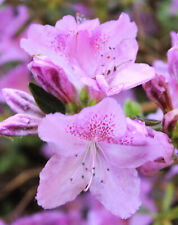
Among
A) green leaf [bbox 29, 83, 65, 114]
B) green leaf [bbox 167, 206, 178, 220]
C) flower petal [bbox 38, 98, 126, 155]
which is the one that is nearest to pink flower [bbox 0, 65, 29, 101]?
green leaf [bbox 167, 206, 178, 220]

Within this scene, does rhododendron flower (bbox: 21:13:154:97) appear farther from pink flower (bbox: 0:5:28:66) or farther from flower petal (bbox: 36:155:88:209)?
pink flower (bbox: 0:5:28:66)

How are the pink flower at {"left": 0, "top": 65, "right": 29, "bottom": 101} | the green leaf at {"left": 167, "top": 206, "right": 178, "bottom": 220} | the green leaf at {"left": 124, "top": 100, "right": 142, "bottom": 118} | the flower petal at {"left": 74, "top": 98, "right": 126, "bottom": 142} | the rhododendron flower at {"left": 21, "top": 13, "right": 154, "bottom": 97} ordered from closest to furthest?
the flower petal at {"left": 74, "top": 98, "right": 126, "bottom": 142} < the rhododendron flower at {"left": 21, "top": 13, "right": 154, "bottom": 97} < the green leaf at {"left": 124, "top": 100, "right": 142, "bottom": 118} < the green leaf at {"left": 167, "top": 206, "right": 178, "bottom": 220} < the pink flower at {"left": 0, "top": 65, "right": 29, "bottom": 101}

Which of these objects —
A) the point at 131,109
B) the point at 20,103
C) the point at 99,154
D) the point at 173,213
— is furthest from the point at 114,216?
the point at 20,103

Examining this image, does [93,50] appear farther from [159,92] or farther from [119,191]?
[119,191]

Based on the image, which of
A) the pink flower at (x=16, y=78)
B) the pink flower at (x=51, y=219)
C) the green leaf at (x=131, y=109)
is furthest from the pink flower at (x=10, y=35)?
the green leaf at (x=131, y=109)

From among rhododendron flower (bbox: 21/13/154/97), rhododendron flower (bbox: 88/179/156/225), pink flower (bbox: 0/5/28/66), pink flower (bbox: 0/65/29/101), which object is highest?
rhododendron flower (bbox: 21/13/154/97)

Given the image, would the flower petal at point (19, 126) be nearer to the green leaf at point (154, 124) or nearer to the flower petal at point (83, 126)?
the flower petal at point (83, 126)
